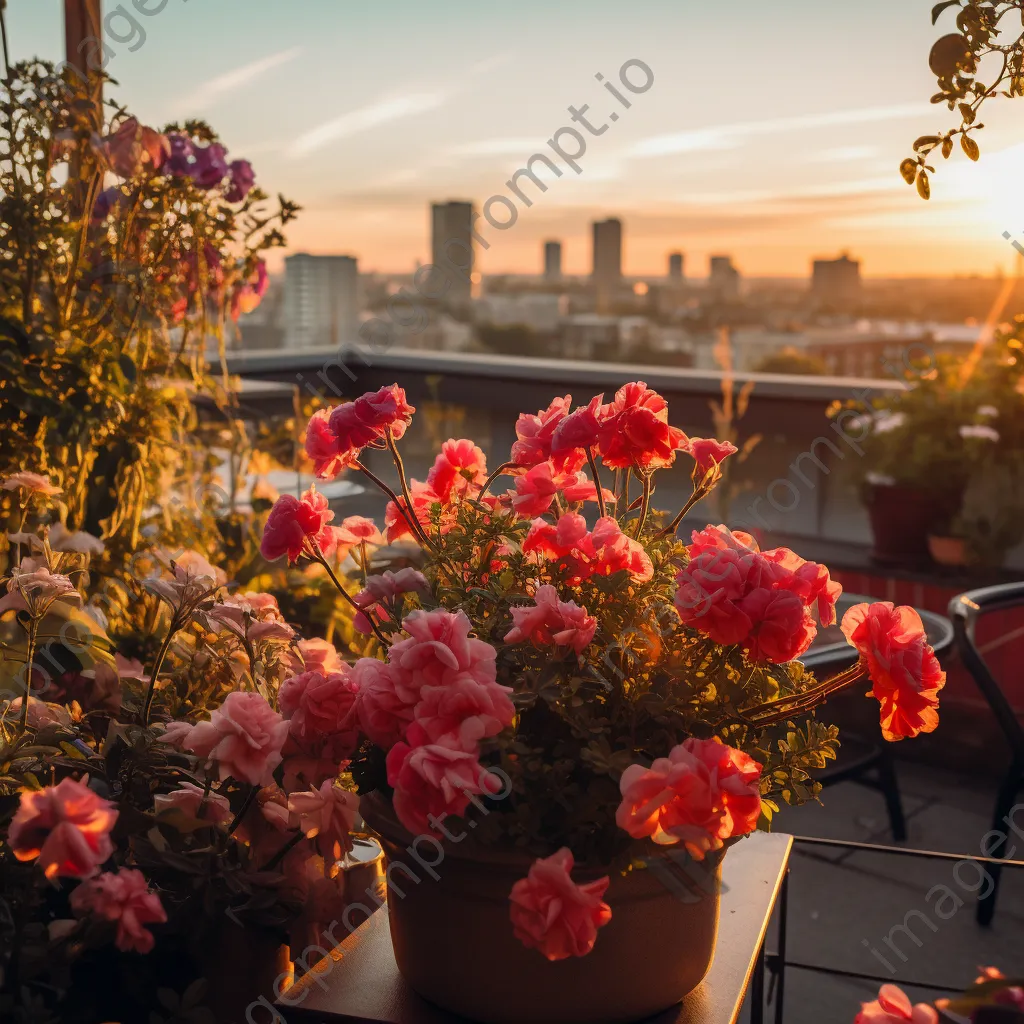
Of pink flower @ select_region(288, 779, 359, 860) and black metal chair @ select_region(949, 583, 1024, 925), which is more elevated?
pink flower @ select_region(288, 779, 359, 860)

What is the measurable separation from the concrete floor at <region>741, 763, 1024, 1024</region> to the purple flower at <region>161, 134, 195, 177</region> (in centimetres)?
174

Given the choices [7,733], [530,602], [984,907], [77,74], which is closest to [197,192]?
[77,74]

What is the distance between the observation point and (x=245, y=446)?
260 cm

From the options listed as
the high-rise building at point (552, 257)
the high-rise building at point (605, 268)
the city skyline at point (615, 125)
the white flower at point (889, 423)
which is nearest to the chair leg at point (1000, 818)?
the city skyline at point (615, 125)

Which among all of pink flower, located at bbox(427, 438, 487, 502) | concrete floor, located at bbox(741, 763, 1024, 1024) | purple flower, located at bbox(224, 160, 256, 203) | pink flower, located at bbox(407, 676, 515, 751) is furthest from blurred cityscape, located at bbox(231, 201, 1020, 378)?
pink flower, located at bbox(407, 676, 515, 751)

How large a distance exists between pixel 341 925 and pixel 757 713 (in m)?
0.46

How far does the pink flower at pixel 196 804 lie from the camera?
2.75 feet

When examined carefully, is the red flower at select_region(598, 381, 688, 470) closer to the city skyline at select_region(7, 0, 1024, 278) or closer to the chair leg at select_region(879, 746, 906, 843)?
the city skyline at select_region(7, 0, 1024, 278)

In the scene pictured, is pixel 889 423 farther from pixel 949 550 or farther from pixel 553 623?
pixel 553 623

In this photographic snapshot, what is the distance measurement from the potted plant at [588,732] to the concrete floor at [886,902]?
46.7 inches

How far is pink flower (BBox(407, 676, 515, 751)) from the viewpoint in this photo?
2.30ft

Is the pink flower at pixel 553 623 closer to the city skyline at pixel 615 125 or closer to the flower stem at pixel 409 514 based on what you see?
the flower stem at pixel 409 514

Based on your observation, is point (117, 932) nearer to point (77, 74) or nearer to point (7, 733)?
point (7, 733)

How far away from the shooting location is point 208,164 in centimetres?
181
